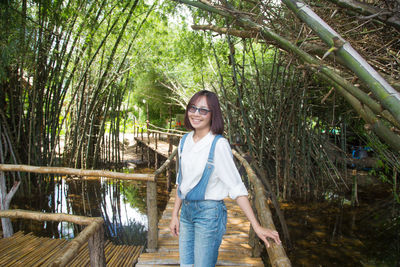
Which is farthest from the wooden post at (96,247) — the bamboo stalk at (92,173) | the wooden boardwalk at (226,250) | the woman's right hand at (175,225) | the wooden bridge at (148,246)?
the bamboo stalk at (92,173)

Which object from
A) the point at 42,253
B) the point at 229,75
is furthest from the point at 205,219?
the point at 229,75

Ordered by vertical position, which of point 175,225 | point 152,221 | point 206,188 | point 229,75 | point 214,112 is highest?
point 229,75

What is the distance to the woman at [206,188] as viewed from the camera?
120 cm

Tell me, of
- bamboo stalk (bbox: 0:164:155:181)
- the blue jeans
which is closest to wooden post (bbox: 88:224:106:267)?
the blue jeans

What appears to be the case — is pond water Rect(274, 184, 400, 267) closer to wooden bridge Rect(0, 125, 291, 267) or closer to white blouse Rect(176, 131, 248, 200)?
wooden bridge Rect(0, 125, 291, 267)

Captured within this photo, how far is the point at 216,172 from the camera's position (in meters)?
1.22

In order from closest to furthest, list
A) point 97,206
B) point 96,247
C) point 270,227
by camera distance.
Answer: point 270,227
point 96,247
point 97,206

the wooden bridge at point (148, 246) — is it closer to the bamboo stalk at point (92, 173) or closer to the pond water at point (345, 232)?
the bamboo stalk at point (92, 173)

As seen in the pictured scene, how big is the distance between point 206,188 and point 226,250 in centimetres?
124

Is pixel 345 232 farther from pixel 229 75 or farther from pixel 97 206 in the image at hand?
pixel 97 206

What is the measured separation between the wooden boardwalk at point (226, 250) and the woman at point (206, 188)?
Result: 34.1 inches

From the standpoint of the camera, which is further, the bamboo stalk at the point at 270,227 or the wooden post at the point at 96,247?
the wooden post at the point at 96,247

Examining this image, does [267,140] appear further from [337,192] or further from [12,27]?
[12,27]

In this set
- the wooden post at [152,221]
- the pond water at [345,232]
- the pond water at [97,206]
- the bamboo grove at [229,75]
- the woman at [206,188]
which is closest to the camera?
the woman at [206,188]
